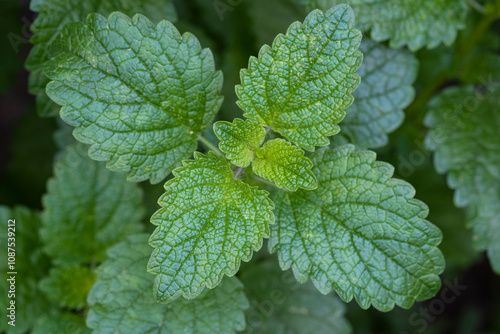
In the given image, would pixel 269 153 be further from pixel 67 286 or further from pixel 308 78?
pixel 67 286

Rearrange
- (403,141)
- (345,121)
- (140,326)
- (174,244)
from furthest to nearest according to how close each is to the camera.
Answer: (403,141) < (345,121) < (140,326) < (174,244)

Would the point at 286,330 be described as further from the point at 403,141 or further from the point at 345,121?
the point at 403,141

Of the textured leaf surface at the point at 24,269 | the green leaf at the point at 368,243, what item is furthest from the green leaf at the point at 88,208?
the green leaf at the point at 368,243

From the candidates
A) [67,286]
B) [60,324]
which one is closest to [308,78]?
[67,286]

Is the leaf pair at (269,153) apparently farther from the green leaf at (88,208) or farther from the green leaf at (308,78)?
the green leaf at (88,208)

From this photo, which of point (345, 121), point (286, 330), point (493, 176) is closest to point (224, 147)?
point (345, 121)

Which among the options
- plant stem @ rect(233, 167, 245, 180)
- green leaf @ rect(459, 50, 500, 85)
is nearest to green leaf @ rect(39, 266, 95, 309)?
plant stem @ rect(233, 167, 245, 180)
